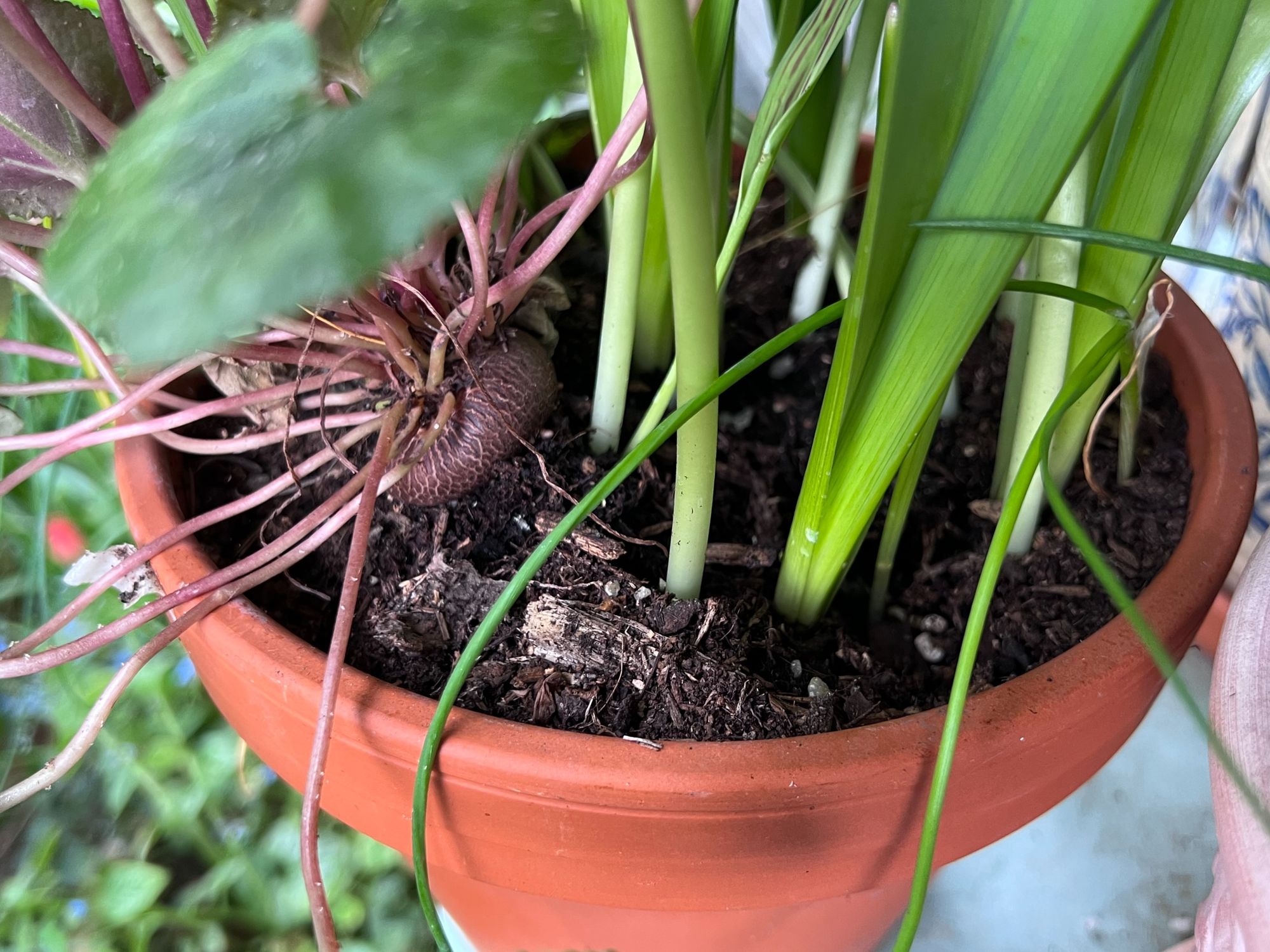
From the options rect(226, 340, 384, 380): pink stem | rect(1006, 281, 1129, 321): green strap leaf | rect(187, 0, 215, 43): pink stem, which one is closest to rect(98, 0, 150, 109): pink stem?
rect(187, 0, 215, 43): pink stem

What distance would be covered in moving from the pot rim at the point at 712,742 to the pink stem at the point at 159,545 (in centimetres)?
1

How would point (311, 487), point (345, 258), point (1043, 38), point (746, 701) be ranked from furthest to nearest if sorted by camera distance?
point (311, 487) → point (746, 701) → point (1043, 38) → point (345, 258)

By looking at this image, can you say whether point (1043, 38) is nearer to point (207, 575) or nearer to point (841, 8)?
point (841, 8)

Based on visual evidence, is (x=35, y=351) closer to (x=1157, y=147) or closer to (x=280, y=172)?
(x=280, y=172)

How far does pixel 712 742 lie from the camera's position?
0.33 meters

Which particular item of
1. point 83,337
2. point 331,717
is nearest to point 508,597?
point 331,717

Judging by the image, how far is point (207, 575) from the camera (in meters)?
0.40

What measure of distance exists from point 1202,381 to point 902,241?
0.28 metres

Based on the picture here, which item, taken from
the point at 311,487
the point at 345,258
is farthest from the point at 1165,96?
the point at 311,487

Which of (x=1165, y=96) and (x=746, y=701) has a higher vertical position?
(x=1165, y=96)

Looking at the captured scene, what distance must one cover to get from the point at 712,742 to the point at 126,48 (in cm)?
36

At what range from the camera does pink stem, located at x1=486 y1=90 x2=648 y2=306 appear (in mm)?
357

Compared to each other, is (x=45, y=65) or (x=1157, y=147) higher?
(x=45, y=65)

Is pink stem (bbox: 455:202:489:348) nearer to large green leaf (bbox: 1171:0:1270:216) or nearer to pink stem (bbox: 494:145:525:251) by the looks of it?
pink stem (bbox: 494:145:525:251)
